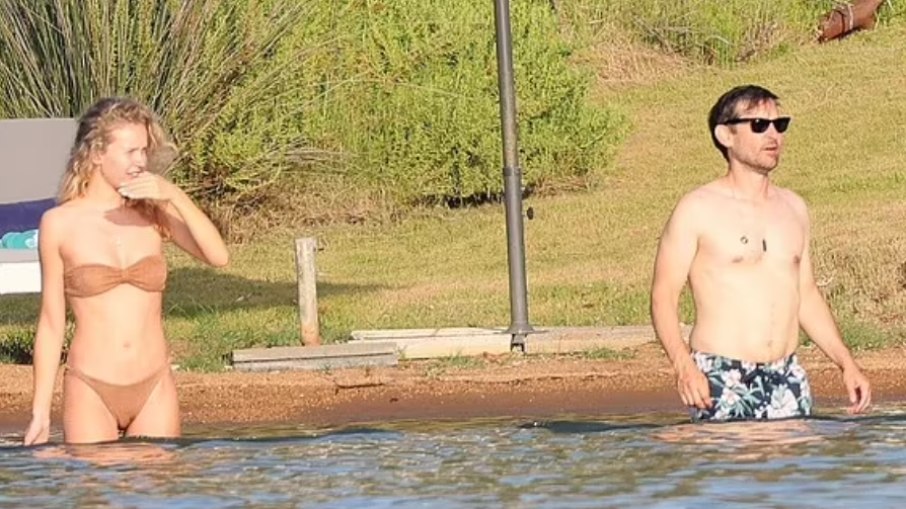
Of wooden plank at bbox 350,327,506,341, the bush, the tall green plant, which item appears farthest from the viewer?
the bush

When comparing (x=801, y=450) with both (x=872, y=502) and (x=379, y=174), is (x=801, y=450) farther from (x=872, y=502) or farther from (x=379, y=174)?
(x=379, y=174)

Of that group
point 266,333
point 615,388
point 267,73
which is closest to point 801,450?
point 615,388

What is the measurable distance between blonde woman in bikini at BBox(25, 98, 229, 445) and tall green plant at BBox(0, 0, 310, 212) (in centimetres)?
921

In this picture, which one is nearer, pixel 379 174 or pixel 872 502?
pixel 872 502

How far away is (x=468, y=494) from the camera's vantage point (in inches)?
278

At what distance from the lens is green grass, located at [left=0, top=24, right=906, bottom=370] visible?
14008 mm

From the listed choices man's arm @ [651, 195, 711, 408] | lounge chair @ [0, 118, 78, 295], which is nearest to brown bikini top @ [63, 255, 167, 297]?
man's arm @ [651, 195, 711, 408]

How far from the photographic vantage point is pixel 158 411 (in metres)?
7.13

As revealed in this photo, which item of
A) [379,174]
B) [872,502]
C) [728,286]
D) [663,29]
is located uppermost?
[663,29]

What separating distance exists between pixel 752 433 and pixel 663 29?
1941cm

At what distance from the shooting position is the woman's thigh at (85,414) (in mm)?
7048

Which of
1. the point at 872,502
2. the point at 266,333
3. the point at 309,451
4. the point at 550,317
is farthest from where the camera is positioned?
the point at 550,317

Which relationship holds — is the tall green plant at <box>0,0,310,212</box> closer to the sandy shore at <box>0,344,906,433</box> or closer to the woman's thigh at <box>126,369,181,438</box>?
the sandy shore at <box>0,344,906,433</box>

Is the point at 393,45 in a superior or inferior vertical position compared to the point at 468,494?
superior
